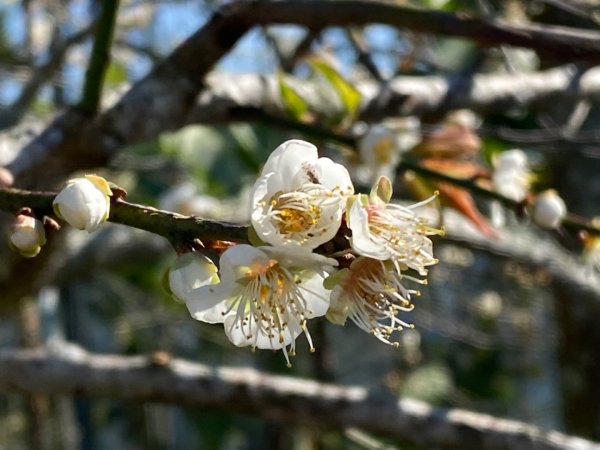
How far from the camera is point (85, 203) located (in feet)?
1.91

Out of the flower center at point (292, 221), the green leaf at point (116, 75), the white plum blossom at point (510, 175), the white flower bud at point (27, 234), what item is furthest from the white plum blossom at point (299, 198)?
the green leaf at point (116, 75)

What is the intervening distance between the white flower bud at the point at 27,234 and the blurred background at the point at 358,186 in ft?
0.35

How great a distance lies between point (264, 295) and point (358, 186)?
1.79 ft

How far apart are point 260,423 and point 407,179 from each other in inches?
68.4

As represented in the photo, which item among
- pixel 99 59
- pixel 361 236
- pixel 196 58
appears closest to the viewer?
pixel 361 236

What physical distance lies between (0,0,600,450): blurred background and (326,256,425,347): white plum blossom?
13 centimetres

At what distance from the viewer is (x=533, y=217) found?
3.57 ft

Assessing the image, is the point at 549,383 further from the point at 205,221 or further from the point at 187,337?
the point at 205,221

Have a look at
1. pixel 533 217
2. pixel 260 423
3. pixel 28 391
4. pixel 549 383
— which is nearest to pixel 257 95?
pixel 533 217

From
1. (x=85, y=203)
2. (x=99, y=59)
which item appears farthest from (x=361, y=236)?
(x=99, y=59)

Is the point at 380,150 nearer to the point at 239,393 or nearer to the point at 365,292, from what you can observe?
the point at 239,393

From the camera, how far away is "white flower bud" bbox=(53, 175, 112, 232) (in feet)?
1.91

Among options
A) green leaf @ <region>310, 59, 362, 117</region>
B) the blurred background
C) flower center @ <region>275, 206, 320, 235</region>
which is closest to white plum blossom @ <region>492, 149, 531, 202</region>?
the blurred background

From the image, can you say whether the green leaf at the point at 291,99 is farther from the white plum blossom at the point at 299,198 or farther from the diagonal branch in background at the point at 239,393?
the white plum blossom at the point at 299,198
